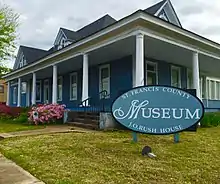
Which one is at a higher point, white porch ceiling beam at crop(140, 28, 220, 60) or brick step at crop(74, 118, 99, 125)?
white porch ceiling beam at crop(140, 28, 220, 60)

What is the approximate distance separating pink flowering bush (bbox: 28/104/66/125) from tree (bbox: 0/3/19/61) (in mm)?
11873

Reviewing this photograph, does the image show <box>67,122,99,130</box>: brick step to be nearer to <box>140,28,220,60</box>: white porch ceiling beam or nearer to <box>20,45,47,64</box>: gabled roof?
<box>140,28,220,60</box>: white porch ceiling beam

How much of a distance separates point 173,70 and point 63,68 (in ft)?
23.1

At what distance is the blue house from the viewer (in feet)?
30.3

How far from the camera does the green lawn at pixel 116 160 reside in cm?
366

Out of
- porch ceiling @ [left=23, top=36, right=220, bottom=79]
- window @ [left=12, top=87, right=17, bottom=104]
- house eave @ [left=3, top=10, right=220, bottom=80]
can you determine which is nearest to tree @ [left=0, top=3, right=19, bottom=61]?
window @ [left=12, top=87, right=17, bottom=104]

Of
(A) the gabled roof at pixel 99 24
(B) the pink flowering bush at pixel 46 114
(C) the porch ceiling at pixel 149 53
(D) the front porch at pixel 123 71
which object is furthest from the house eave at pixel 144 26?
(A) the gabled roof at pixel 99 24

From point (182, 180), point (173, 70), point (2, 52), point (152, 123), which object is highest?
point (2, 52)

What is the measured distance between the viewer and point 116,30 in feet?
31.0

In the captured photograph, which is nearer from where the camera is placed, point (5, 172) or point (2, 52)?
point (5, 172)

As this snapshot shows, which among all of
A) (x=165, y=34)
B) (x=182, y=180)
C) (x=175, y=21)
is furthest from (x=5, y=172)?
(x=175, y=21)

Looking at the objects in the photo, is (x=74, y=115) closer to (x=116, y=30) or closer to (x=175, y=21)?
(x=116, y=30)

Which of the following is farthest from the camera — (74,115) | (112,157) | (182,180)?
(74,115)

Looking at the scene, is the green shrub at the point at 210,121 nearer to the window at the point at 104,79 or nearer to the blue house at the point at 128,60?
the blue house at the point at 128,60
